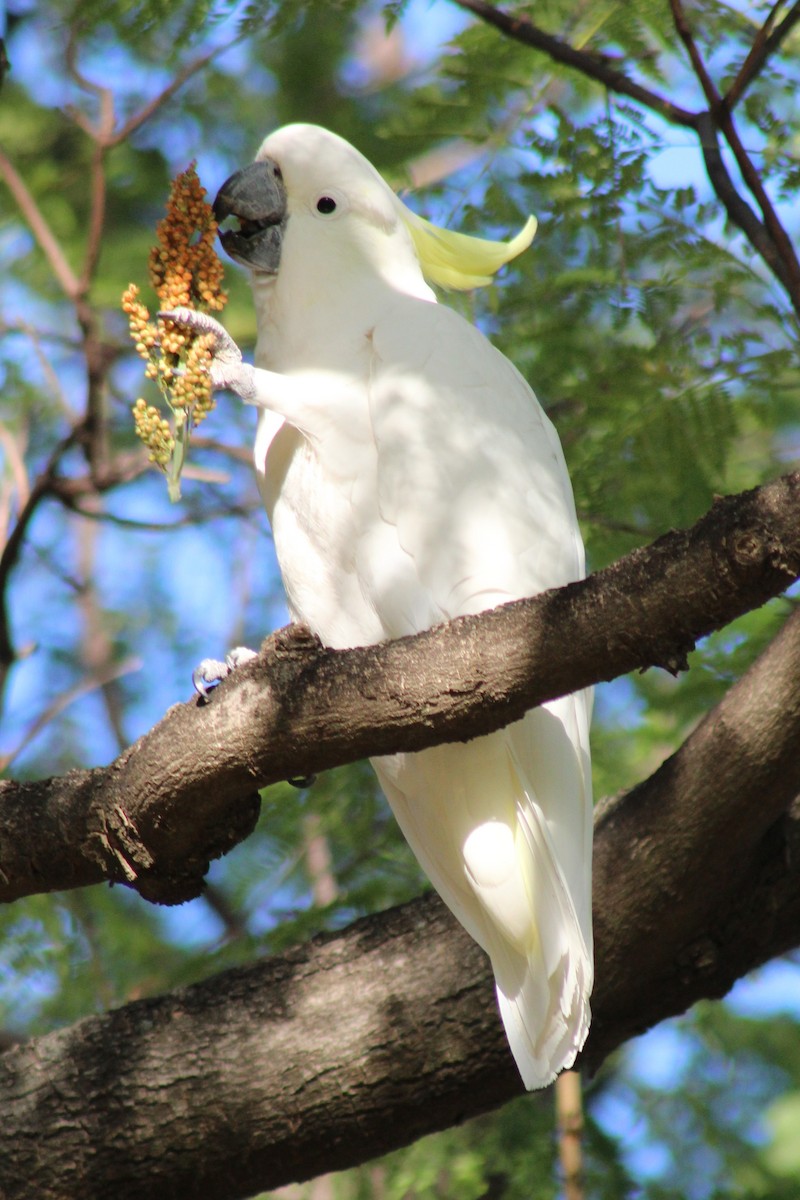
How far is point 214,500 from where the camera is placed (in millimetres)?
4988

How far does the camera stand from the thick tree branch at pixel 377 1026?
240 centimetres

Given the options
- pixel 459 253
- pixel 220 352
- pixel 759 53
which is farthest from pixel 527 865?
pixel 759 53

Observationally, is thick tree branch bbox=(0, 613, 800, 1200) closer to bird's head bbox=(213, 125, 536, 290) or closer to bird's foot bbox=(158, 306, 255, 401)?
bird's foot bbox=(158, 306, 255, 401)

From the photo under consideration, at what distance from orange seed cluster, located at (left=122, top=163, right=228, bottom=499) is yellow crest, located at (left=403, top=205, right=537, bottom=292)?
747mm

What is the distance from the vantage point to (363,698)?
74.1 inches

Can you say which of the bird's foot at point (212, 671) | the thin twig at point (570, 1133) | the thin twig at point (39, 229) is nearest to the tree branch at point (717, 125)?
the bird's foot at point (212, 671)

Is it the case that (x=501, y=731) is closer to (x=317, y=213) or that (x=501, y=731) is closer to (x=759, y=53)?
(x=317, y=213)

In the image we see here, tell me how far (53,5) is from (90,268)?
4.19ft

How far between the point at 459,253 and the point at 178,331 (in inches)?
36.1

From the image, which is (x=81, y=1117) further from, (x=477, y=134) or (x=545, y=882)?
(x=477, y=134)

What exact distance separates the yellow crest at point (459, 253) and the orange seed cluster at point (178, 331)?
75cm

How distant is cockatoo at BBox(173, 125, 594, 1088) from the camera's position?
2.34 m

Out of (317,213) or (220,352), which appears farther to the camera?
(317,213)

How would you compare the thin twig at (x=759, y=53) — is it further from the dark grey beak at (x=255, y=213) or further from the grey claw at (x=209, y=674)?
the grey claw at (x=209, y=674)
